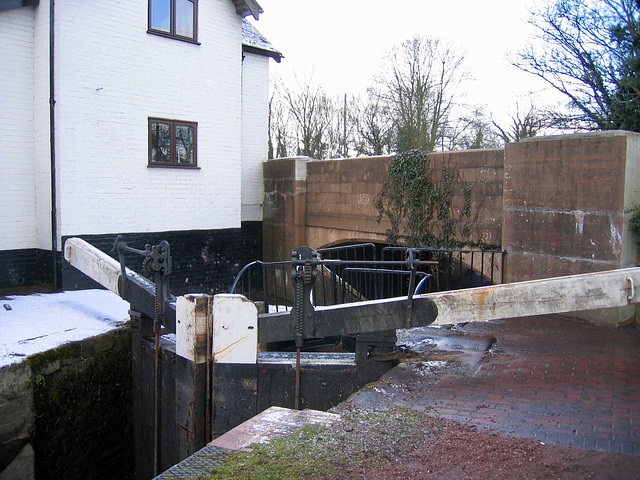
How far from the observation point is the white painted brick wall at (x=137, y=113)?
1031cm

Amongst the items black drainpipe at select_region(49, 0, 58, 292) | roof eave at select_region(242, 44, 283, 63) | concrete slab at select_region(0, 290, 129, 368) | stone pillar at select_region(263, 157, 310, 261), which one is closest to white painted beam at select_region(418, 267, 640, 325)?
concrete slab at select_region(0, 290, 129, 368)

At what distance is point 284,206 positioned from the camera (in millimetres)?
13398

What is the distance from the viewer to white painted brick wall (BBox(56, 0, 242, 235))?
1031cm

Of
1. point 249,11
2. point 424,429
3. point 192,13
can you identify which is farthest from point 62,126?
point 424,429

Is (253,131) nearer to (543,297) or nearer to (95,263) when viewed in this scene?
(95,263)

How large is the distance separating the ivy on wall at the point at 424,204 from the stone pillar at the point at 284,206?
2917 mm

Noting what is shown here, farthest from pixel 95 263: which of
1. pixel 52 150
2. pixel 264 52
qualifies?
pixel 264 52

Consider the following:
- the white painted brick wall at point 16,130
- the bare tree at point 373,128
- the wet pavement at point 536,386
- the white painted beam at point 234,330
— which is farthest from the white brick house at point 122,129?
the bare tree at point 373,128

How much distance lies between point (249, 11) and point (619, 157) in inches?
374

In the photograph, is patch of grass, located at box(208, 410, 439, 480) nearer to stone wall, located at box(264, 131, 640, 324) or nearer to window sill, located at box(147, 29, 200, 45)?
stone wall, located at box(264, 131, 640, 324)

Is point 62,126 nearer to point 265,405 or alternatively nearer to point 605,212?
point 265,405

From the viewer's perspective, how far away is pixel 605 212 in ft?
21.6

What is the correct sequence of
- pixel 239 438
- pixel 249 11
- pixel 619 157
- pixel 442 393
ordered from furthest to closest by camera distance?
1. pixel 249 11
2. pixel 619 157
3. pixel 442 393
4. pixel 239 438

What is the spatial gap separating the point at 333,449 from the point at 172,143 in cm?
990
